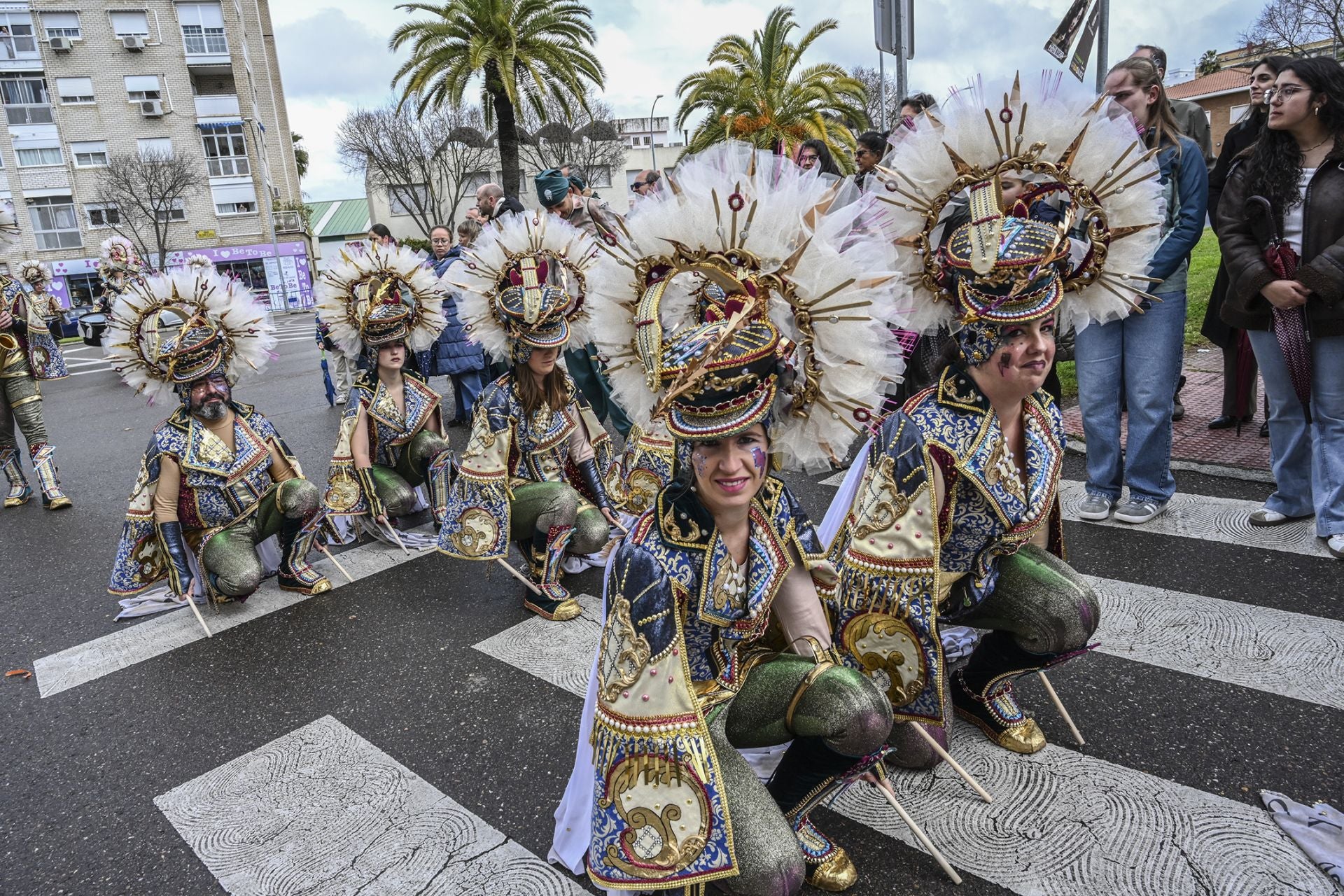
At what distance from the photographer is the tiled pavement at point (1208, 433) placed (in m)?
5.46

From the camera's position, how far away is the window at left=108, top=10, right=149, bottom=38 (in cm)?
3738

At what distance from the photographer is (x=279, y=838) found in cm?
269

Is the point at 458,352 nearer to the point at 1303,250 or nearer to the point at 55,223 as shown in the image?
the point at 1303,250

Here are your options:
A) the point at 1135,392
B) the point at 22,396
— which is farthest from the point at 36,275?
the point at 1135,392

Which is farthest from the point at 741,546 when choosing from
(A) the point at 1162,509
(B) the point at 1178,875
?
(A) the point at 1162,509

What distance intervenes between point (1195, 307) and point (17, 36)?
48205 mm

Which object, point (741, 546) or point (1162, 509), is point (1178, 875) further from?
point (1162, 509)

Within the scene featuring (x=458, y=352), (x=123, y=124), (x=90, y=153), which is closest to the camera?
(x=458, y=352)

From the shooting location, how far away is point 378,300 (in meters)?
4.95

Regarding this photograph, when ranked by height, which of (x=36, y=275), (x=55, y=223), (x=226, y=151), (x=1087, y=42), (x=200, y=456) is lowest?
(x=200, y=456)

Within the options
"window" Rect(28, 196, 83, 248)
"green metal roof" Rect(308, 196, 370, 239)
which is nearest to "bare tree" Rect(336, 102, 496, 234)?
"window" Rect(28, 196, 83, 248)

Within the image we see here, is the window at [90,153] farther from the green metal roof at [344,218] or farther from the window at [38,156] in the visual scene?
the green metal roof at [344,218]

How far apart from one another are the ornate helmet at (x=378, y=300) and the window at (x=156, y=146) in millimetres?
39670

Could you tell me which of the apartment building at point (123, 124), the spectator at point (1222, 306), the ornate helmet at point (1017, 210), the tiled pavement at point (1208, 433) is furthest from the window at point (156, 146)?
the ornate helmet at point (1017, 210)
